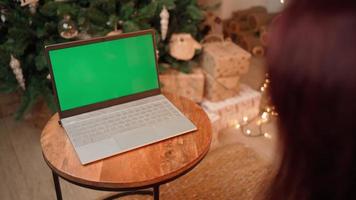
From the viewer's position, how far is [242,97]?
2039mm

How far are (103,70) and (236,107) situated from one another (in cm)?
103

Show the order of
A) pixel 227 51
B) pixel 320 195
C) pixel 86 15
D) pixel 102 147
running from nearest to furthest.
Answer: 1. pixel 320 195
2. pixel 102 147
3. pixel 86 15
4. pixel 227 51

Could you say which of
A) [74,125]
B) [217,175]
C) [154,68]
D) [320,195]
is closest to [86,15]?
[154,68]

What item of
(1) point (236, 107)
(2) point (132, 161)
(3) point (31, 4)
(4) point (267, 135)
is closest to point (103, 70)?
(2) point (132, 161)

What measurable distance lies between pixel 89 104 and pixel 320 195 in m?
0.86

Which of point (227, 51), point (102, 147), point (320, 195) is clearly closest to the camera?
point (320, 195)

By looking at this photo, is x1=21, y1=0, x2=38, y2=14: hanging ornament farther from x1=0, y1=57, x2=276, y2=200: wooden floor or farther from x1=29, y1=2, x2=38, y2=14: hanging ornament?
x1=0, y1=57, x2=276, y2=200: wooden floor

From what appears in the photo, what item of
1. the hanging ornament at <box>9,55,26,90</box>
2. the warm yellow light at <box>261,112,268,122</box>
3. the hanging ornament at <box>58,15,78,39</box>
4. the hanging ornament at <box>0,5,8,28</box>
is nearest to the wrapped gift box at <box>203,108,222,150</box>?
the warm yellow light at <box>261,112,268,122</box>

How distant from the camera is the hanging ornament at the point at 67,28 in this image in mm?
1623

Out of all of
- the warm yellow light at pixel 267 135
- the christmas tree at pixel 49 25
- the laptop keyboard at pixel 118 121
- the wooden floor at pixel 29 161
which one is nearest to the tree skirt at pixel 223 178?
the wooden floor at pixel 29 161

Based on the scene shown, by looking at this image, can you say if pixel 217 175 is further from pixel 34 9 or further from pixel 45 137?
pixel 34 9

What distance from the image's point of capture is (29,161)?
180 cm

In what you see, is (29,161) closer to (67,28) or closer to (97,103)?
(67,28)

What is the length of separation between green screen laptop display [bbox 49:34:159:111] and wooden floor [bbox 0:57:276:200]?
0.51 meters
